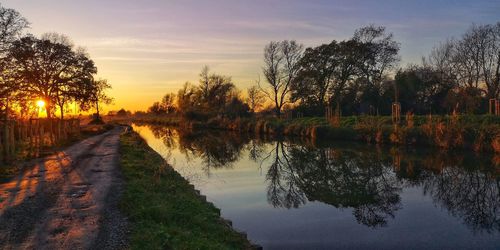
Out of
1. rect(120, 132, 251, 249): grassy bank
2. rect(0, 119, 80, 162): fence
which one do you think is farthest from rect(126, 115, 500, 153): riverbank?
rect(0, 119, 80, 162): fence

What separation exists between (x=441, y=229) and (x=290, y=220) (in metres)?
3.72

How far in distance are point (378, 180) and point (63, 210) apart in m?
12.0

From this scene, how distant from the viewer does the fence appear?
1750 centimetres

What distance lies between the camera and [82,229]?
762 cm

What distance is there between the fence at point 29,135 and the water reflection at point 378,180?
28.7 feet

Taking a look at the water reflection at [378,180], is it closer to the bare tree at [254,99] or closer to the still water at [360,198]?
the still water at [360,198]

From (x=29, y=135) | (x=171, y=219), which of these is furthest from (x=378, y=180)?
(x=29, y=135)

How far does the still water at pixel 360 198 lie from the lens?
9352 mm

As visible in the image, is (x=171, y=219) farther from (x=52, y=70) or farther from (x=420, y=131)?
(x=52, y=70)

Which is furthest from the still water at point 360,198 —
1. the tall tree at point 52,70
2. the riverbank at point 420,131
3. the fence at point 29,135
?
the tall tree at point 52,70

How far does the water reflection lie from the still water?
3 centimetres

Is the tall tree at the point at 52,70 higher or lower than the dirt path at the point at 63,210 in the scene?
higher

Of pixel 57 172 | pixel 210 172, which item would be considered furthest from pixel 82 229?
pixel 210 172

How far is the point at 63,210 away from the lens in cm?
908
